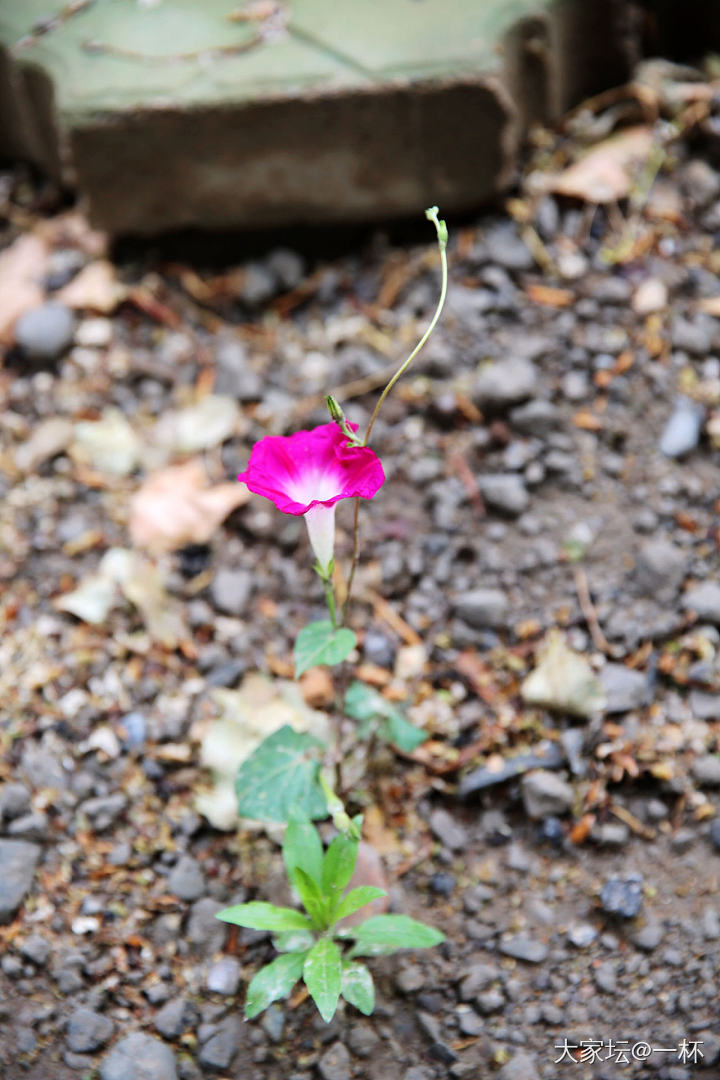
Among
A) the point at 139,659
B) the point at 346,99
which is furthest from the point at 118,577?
the point at 346,99

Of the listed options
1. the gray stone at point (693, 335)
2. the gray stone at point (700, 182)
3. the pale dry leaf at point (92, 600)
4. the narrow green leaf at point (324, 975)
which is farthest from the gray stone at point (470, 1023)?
the gray stone at point (700, 182)

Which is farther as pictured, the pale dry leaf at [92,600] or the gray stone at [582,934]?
the pale dry leaf at [92,600]

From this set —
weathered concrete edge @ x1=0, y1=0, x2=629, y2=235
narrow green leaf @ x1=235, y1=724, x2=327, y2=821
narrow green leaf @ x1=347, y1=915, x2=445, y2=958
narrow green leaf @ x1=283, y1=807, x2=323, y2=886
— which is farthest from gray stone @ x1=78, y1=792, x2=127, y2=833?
weathered concrete edge @ x1=0, y1=0, x2=629, y2=235

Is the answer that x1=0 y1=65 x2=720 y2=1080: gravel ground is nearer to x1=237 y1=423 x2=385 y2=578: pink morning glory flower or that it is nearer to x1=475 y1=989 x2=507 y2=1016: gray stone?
x1=475 y1=989 x2=507 y2=1016: gray stone

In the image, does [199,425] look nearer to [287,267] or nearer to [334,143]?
[287,267]

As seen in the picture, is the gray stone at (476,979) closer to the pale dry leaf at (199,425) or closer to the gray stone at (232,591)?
the gray stone at (232,591)
